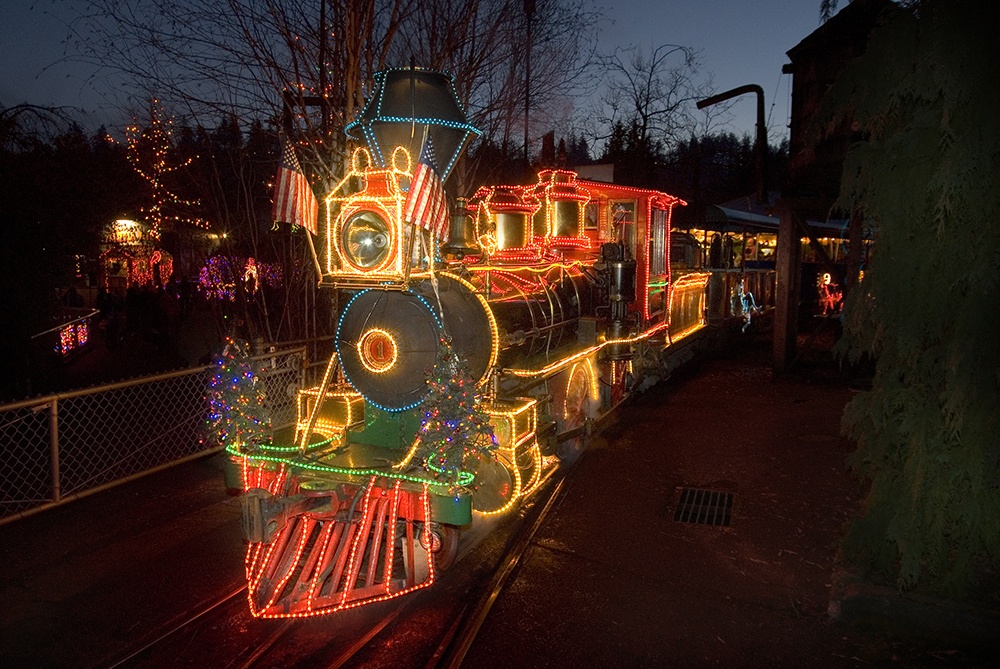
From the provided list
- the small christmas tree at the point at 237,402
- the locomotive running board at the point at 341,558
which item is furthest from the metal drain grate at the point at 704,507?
the small christmas tree at the point at 237,402

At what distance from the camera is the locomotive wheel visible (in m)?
4.88

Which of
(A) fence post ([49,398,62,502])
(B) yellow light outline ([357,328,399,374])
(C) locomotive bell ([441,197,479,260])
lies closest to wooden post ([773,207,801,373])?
(C) locomotive bell ([441,197,479,260])

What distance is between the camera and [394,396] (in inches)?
206

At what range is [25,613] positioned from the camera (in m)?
4.34

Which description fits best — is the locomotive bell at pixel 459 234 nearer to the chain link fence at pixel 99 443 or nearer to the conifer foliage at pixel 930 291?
the chain link fence at pixel 99 443

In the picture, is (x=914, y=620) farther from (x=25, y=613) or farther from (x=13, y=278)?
(x=13, y=278)

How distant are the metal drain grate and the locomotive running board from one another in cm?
258

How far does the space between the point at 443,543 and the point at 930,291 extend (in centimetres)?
367

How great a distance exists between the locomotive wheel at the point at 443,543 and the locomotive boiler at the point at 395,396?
0.01 metres

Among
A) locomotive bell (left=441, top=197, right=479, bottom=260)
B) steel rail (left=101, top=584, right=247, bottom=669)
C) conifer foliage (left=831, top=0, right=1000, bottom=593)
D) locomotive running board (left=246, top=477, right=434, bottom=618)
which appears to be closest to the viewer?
steel rail (left=101, top=584, right=247, bottom=669)

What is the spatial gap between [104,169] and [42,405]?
5.65m

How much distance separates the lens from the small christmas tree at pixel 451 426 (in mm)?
4582

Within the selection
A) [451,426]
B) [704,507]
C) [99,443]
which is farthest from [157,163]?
[704,507]

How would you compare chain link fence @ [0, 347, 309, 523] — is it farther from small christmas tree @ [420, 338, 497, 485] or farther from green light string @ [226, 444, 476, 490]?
small christmas tree @ [420, 338, 497, 485]
